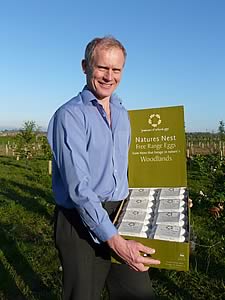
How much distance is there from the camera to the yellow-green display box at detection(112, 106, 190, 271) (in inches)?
85.5

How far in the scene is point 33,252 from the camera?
→ 5418 millimetres

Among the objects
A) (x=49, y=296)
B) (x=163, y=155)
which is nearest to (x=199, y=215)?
(x=49, y=296)

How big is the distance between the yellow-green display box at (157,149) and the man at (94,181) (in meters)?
0.10

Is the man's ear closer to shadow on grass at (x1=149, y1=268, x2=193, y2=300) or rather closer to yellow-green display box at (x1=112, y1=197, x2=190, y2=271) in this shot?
yellow-green display box at (x1=112, y1=197, x2=190, y2=271)

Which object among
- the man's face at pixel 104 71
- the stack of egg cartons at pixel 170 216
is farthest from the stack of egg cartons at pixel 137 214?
the man's face at pixel 104 71

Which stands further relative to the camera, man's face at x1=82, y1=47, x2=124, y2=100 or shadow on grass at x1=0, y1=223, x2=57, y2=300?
shadow on grass at x1=0, y1=223, x2=57, y2=300

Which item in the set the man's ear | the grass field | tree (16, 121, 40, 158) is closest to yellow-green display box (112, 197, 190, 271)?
the man's ear

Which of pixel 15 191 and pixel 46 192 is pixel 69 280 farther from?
pixel 15 191

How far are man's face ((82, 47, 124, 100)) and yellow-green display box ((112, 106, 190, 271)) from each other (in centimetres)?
31

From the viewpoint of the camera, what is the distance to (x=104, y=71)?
6.40ft

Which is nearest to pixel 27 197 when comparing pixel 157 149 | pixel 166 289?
pixel 166 289

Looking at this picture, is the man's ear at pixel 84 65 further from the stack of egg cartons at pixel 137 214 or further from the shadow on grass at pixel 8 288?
the shadow on grass at pixel 8 288

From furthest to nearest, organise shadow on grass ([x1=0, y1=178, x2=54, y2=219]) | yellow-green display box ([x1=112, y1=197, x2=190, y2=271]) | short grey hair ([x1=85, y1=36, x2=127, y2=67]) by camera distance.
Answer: shadow on grass ([x1=0, y1=178, x2=54, y2=219]), short grey hair ([x1=85, y1=36, x2=127, y2=67]), yellow-green display box ([x1=112, y1=197, x2=190, y2=271])

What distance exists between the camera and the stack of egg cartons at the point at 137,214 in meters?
1.93
